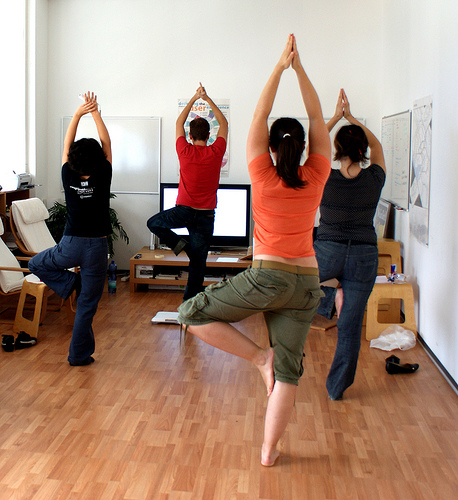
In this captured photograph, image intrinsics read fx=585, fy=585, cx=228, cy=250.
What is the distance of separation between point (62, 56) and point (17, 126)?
96 cm

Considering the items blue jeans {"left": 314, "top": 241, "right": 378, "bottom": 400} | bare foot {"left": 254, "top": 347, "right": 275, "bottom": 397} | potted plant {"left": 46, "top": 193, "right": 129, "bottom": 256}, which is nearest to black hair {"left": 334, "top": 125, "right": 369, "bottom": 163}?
blue jeans {"left": 314, "top": 241, "right": 378, "bottom": 400}

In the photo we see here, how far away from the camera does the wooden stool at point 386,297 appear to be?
172 inches

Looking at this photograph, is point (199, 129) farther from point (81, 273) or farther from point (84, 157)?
point (81, 273)

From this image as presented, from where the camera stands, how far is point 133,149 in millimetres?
6430

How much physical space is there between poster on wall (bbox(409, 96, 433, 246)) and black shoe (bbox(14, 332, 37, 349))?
2880 mm

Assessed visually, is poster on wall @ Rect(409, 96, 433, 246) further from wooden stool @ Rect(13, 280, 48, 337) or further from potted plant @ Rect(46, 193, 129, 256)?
potted plant @ Rect(46, 193, 129, 256)

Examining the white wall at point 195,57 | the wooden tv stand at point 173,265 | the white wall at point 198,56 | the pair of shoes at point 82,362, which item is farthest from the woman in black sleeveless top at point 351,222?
the white wall at point 195,57

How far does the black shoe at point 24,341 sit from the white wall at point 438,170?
109 inches

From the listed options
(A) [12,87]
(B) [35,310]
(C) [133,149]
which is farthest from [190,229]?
(A) [12,87]

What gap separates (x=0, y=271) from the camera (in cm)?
443

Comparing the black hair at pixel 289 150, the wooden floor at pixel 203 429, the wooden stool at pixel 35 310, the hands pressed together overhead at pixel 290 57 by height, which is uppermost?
the hands pressed together overhead at pixel 290 57

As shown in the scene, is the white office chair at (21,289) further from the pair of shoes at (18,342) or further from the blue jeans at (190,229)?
the blue jeans at (190,229)

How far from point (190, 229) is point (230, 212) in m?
1.84

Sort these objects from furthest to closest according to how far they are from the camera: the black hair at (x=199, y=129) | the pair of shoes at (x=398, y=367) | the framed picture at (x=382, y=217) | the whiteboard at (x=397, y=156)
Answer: the framed picture at (x=382, y=217)
the whiteboard at (x=397, y=156)
the black hair at (x=199, y=129)
the pair of shoes at (x=398, y=367)
